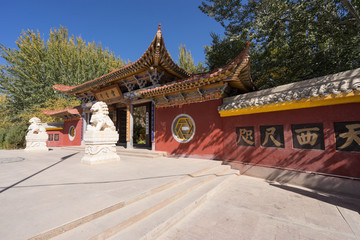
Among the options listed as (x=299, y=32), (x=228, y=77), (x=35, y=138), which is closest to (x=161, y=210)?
(x=228, y=77)

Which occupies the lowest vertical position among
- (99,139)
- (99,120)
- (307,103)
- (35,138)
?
(35,138)

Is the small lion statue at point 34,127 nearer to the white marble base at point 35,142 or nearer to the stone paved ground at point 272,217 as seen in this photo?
the white marble base at point 35,142

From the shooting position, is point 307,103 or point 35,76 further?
point 35,76

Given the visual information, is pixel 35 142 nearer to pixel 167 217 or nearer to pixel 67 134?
pixel 67 134

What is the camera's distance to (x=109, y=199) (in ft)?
7.24

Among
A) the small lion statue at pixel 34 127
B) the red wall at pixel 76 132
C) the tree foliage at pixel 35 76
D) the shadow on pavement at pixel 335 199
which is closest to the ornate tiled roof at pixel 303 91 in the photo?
the shadow on pavement at pixel 335 199

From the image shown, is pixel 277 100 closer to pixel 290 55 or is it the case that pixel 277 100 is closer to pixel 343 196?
pixel 343 196

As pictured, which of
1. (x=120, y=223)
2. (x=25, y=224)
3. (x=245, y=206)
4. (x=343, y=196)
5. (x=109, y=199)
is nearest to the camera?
(x=25, y=224)

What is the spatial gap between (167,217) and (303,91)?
416 centimetres

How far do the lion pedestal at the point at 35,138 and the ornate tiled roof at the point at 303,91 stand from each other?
9.84m

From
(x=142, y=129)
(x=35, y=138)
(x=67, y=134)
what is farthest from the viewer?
(x=142, y=129)

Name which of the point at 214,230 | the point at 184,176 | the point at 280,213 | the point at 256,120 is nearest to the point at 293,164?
the point at 256,120

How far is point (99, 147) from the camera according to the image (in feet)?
16.3

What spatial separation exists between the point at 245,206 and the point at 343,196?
2.30 m
